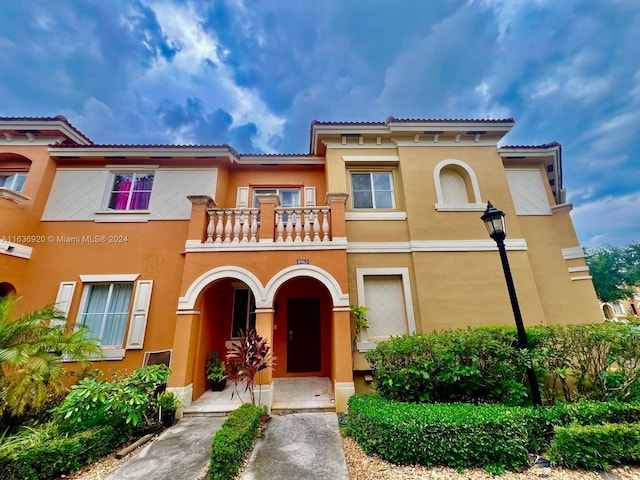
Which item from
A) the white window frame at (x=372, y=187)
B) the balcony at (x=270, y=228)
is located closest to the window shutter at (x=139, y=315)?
the balcony at (x=270, y=228)

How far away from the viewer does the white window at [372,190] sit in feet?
26.8

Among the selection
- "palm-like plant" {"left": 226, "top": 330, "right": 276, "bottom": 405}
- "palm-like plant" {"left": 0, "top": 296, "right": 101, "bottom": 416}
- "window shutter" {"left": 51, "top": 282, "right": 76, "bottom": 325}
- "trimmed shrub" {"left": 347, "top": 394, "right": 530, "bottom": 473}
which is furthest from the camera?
"window shutter" {"left": 51, "top": 282, "right": 76, "bottom": 325}

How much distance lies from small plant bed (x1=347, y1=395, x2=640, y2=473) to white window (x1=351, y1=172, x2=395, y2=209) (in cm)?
595

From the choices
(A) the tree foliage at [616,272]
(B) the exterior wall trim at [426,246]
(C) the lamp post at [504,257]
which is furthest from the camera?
(A) the tree foliage at [616,272]

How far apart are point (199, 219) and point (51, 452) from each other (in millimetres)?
4878

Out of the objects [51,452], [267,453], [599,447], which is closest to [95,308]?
[51,452]

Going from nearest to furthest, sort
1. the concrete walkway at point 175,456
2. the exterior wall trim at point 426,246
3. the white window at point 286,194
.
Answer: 1. the concrete walkway at point 175,456
2. the exterior wall trim at point 426,246
3. the white window at point 286,194

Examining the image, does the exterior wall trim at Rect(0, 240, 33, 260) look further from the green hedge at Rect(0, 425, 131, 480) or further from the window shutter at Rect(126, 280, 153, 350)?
the green hedge at Rect(0, 425, 131, 480)

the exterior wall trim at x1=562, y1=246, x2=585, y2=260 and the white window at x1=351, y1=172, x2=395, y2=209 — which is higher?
the white window at x1=351, y1=172, x2=395, y2=209

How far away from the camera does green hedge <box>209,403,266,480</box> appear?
120 inches

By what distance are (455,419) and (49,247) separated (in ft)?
37.5

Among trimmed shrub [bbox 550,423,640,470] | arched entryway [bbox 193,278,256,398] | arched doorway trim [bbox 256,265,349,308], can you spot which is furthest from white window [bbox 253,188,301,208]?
trimmed shrub [bbox 550,423,640,470]

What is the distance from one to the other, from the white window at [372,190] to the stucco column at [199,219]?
477cm

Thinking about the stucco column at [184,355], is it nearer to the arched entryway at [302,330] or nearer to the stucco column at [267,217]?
the stucco column at [267,217]
